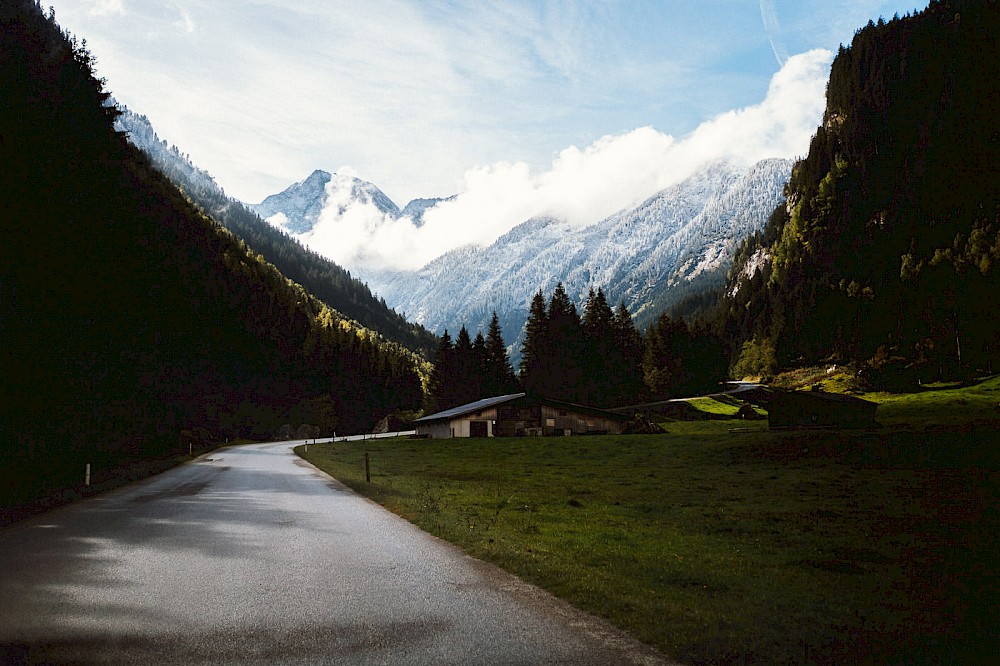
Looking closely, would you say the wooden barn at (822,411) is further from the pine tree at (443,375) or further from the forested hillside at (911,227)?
the pine tree at (443,375)

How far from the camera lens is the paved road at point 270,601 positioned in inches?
255

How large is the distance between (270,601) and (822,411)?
193ft

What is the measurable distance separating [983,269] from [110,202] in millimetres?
151044

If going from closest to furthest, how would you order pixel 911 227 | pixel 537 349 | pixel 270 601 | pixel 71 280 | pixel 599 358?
1. pixel 270 601
2. pixel 71 280
3. pixel 599 358
4. pixel 537 349
5. pixel 911 227

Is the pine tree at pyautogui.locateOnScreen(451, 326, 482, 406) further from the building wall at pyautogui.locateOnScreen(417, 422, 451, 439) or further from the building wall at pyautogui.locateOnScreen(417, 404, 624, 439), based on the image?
the building wall at pyautogui.locateOnScreen(417, 404, 624, 439)

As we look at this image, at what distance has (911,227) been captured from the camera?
164250mm

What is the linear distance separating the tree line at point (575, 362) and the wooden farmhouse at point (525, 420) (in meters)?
27.2

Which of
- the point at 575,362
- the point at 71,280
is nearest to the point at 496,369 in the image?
the point at 575,362

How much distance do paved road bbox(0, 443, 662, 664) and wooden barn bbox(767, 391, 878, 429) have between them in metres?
51.3

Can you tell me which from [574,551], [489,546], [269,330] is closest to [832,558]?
[574,551]

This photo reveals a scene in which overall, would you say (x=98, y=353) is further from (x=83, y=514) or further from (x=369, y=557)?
(x=369, y=557)

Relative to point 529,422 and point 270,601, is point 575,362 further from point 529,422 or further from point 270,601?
point 270,601

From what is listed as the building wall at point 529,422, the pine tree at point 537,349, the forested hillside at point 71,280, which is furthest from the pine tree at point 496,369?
the forested hillside at point 71,280

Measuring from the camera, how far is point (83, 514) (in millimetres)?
17781
